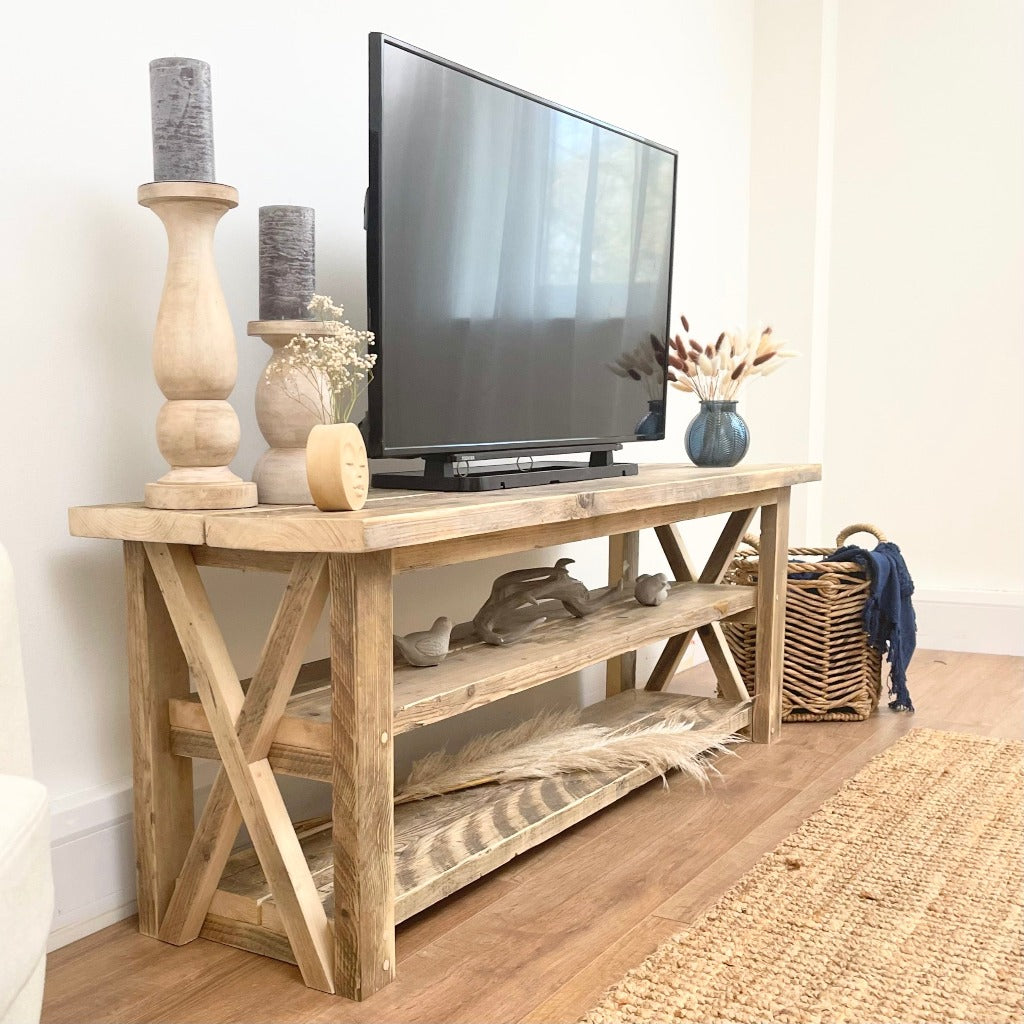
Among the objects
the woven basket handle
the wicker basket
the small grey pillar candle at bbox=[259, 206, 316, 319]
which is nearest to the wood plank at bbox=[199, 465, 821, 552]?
the small grey pillar candle at bbox=[259, 206, 316, 319]

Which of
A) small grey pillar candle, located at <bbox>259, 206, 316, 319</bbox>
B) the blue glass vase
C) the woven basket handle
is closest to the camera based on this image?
small grey pillar candle, located at <bbox>259, 206, 316, 319</bbox>

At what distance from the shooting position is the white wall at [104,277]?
1628 millimetres

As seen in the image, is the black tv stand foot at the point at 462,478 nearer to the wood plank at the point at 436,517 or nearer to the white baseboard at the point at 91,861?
the wood plank at the point at 436,517

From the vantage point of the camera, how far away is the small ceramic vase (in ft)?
4.93

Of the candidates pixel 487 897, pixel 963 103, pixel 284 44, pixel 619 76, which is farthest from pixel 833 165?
pixel 487 897

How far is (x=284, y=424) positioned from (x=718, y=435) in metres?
1.29

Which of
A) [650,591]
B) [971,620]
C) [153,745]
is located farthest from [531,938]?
[971,620]

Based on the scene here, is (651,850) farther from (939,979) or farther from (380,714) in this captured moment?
(380,714)

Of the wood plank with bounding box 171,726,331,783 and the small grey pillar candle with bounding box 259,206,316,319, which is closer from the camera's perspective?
the wood plank with bounding box 171,726,331,783

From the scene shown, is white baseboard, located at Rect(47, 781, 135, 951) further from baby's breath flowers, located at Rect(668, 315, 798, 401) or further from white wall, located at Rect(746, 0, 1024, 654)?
white wall, located at Rect(746, 0, 1024, 654)

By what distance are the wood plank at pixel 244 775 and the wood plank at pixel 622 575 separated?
1447 mm

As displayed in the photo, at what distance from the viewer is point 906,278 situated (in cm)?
396

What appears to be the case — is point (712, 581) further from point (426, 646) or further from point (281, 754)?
point (281, 754)

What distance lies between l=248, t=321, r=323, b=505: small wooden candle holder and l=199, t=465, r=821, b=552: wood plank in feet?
0.37
